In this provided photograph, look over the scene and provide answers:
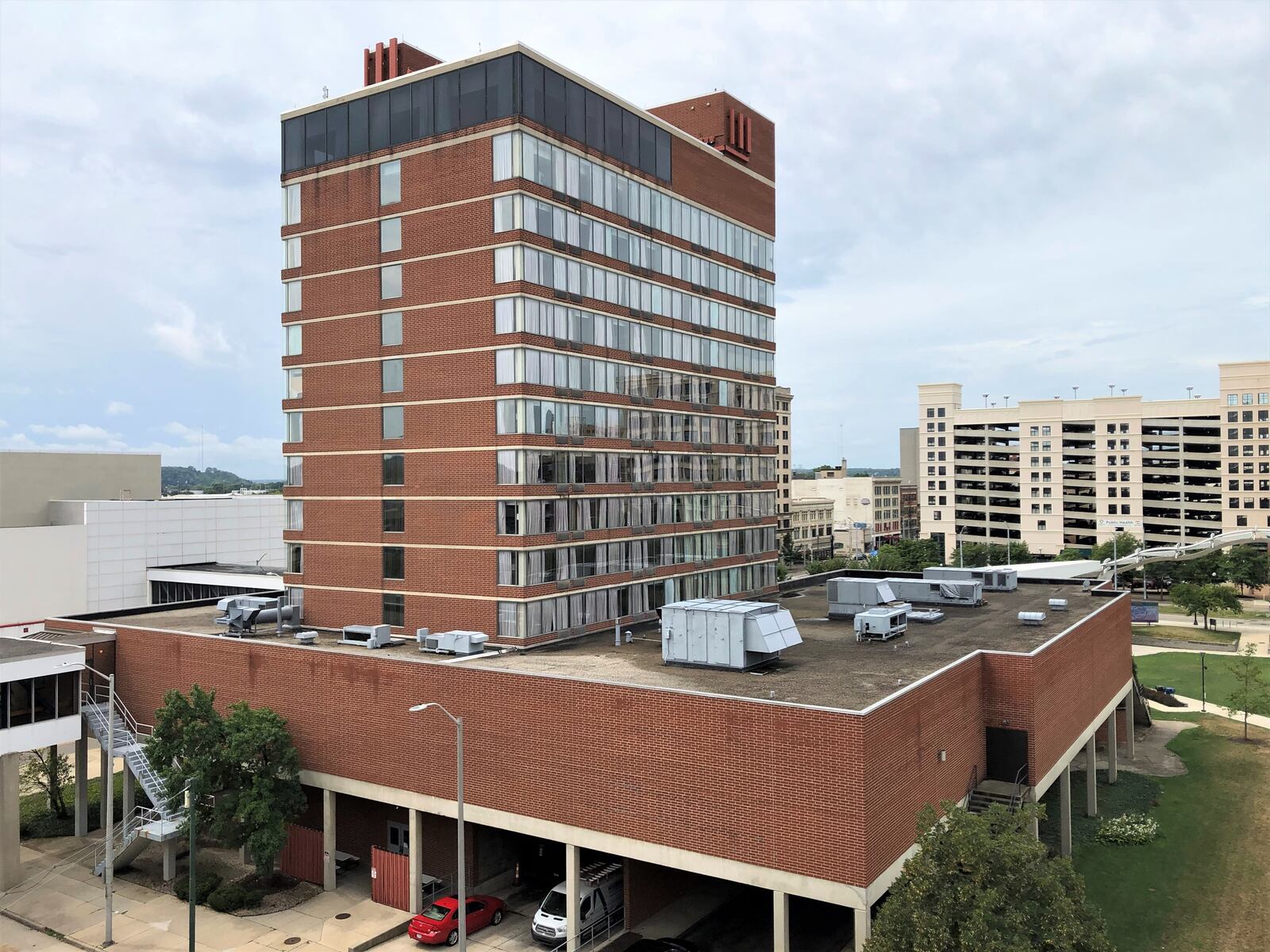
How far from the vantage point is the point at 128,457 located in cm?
9350

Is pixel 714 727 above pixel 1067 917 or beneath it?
above

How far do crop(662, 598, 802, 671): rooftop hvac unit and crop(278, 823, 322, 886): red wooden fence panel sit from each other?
17867mm

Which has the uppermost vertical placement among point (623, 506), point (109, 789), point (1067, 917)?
point (623, 506)

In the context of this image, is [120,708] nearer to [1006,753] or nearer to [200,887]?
[200,887]

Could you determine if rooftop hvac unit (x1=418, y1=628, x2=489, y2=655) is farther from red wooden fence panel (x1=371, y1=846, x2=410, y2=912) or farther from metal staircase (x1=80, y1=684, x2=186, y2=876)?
metal staircase (x1=80, y1=684, x2=186, y2=876)

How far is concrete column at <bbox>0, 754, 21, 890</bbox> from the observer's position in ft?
136

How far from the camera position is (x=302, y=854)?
42406mm

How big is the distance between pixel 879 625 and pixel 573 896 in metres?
20.1

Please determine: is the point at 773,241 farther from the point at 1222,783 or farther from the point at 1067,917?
the point at 1067,917

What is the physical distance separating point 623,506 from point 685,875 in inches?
821

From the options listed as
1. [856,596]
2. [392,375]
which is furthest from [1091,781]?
[392,375]

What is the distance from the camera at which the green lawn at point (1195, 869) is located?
1444 inches

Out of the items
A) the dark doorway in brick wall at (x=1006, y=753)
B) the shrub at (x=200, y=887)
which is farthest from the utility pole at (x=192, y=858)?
the dark doorway in brick wall at (x=1006, y=753)

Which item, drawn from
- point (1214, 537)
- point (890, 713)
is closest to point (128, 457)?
point (890, 713)
